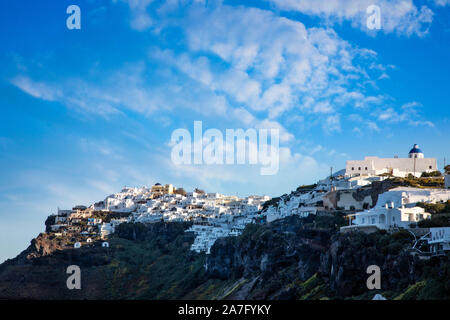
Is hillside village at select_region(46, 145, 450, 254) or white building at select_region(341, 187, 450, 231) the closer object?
white building at select_region(341, 187, 450, 231)

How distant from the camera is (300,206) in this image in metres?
63.4

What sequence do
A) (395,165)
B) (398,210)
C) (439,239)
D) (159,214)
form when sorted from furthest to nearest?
(159,214), (395,165), (398,210), (439,239)

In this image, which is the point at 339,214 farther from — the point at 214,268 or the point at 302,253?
the point at 214,268

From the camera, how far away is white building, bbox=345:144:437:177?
66750mm

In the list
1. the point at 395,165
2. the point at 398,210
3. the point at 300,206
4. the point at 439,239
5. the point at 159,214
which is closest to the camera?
the point at 439,239

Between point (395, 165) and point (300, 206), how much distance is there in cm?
1594

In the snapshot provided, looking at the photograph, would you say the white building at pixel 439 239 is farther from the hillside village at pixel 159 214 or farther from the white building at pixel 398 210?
the hillside village at pixel 159 214

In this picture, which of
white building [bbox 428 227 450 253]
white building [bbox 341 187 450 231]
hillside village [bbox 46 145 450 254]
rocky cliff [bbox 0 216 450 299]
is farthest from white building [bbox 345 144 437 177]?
white building [bbox 428 227 450 253]

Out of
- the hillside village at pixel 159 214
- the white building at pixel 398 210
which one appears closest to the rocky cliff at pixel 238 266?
the white building at pixel 398 210

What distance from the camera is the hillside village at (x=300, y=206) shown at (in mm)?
41250

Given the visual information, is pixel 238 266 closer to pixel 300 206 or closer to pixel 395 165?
pixel 300 206

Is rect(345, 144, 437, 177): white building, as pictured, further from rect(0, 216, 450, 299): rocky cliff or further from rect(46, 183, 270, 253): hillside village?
rect(46, 183, 270, 253): hillside village

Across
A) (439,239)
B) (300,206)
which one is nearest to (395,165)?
(300,206)
